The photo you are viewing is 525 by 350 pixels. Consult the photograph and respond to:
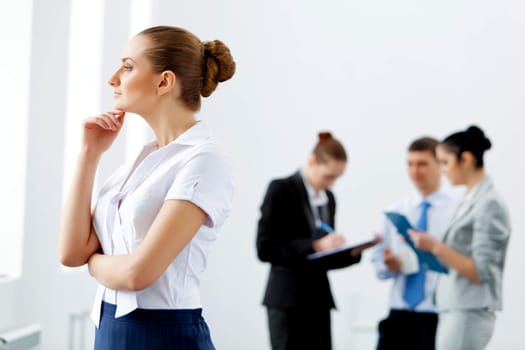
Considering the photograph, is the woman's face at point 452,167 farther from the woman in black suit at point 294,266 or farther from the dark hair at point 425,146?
the woman in black suit at point 294,266

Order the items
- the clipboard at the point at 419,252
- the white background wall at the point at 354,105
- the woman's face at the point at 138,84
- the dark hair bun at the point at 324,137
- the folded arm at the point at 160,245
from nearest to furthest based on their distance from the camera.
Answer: the folded arm at the point at 160,245
the woman's face at the point at 138,84
the clipboard at the point at 419,252
the dark hair bun at the point at 324,137
the white background wall at the point at 354,105

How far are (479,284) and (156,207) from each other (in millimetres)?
2147

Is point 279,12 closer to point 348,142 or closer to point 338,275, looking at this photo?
point 348,142

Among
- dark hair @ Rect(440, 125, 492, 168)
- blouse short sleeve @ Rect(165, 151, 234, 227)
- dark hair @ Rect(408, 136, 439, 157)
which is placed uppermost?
dark hair @ Rect(408, 136, 439, 157)

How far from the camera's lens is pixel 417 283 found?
4.00m

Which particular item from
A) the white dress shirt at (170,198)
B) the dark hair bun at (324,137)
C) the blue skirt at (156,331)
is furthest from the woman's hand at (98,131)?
the dark hair bun at (324,137)

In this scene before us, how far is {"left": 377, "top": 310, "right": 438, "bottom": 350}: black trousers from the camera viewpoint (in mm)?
3914

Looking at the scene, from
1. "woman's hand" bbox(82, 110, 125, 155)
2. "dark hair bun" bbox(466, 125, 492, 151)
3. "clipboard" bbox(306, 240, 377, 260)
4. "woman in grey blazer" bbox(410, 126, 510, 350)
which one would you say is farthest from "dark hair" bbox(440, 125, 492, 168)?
"woman's hand" bbox(82, 110, 125, 155)

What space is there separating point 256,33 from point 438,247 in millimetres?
2954

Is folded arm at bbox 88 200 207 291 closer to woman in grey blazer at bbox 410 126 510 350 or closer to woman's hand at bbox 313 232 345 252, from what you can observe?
woman in grey blazer at bbox 410 126 510 350

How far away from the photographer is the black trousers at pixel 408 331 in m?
3.91

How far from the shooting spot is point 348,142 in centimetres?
579

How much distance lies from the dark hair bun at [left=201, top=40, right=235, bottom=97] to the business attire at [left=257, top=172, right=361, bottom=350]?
238cm

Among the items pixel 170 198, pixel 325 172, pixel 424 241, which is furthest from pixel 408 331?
pixel 170 198
